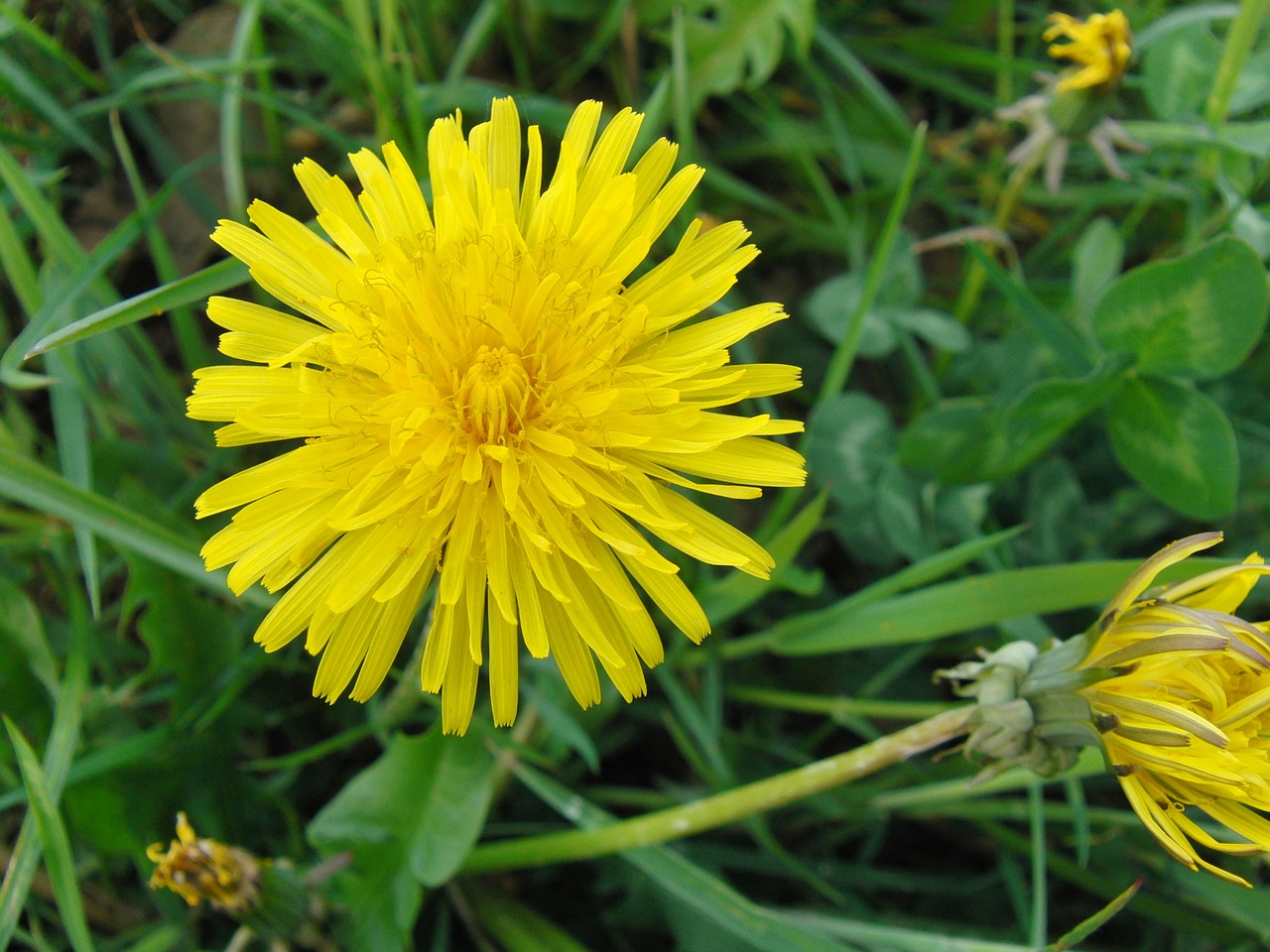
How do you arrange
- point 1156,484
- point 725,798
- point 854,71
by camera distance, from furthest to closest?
point 854,71 → point 1156,484 → point 725,798

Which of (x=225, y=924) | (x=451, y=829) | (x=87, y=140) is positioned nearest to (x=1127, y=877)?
(x=451, y=829)

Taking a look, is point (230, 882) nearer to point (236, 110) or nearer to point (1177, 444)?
point (236, 110)

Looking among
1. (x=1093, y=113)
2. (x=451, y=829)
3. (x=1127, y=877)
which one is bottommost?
(x=1127, y=877)

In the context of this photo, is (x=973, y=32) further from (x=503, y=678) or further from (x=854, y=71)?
(x=503, y=678)

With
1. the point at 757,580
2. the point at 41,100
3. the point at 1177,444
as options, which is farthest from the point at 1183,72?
the point at 41,100

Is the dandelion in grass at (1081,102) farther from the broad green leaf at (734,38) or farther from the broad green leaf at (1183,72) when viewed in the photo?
the broad green leaf at (734,38)

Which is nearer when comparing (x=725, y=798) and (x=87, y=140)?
(x=725, y=798)
